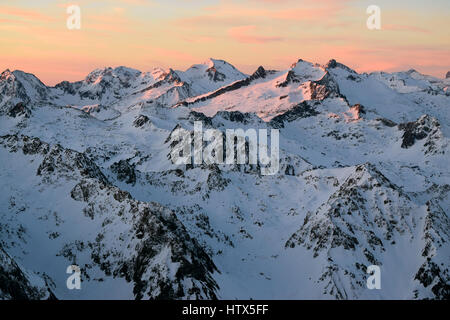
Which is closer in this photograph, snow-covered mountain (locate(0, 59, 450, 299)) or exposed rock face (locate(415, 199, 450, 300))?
snow-covered mountain (locate(0, 59, 450, 299))

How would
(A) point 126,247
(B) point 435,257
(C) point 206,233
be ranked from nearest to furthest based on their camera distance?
(A) point 126,247 < (B) point 435,257 < (C) point 206,233

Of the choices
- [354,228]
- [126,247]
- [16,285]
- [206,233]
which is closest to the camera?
[16,285]

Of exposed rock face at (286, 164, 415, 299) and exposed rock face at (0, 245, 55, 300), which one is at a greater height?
exposed rock face at (0, 245, 55, 300)

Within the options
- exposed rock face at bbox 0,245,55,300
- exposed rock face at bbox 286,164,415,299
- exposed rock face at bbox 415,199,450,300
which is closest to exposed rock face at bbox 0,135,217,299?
exposed rock face at bbox 0,245,55,300

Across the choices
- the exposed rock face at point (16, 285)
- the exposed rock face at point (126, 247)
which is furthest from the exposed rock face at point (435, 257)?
the exposed rock face at point (16, 285)

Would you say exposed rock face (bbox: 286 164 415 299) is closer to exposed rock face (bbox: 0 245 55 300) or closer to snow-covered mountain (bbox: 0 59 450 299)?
snow-covered mountain (bbox: 0 59 450 299)

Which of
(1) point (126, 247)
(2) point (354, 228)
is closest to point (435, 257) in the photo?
(2) point (354, 228)

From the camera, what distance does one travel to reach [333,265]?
149m

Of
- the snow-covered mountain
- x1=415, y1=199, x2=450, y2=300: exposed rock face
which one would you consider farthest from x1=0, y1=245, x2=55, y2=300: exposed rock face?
x1=415, y1=199, x2=450, y2=300: exposed rock face

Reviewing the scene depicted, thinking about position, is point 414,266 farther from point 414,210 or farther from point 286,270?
point 286,270

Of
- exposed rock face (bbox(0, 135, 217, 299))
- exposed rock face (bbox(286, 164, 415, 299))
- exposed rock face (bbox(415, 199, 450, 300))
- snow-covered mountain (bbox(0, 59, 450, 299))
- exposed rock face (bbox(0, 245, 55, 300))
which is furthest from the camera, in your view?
exposed rock face (bbox(286, 164, 415, 299))

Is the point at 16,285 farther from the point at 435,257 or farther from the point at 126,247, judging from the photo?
the point at 435,257

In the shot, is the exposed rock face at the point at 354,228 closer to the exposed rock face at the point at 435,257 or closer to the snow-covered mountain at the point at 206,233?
the snow-covered mountain at the point at 206,233

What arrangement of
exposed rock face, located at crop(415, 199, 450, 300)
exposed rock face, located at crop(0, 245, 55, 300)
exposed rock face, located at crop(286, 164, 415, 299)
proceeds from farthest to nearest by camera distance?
exposed rock face, located at crop(286, 164, 415, 299), exposed rock face, located at crop(415, 199, 450, 300), exposed rock face, located at crop(0, 245, 55, 300)
